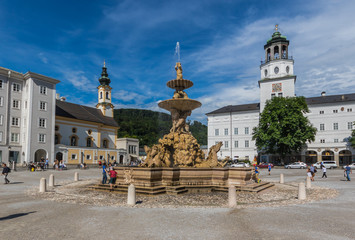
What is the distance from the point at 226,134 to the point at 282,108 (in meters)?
21.6

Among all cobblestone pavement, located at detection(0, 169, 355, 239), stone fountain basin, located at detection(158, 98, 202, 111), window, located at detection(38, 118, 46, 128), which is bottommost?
cobblestone pavement, located at detection(0, 169, 355, 239)

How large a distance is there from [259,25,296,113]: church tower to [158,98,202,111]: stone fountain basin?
49.1m

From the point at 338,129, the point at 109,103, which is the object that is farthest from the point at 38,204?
the point at 109,103

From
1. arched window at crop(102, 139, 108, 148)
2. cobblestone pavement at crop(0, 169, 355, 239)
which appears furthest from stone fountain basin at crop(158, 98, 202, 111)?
arched window at crop(102, 139, 108, 148)

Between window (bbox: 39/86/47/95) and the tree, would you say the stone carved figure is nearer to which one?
the tree

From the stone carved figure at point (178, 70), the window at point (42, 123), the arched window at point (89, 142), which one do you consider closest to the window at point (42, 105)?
the window at point (42, 123)

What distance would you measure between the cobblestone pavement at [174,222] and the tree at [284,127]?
4165 centimetres

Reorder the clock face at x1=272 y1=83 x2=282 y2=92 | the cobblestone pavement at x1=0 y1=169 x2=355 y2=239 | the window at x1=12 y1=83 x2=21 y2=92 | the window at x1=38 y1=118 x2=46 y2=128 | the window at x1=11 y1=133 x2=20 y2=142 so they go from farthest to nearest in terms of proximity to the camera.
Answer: the clock face at x1=272 y1=83 x2=282 y2=92
the window at x1=38 y1=118 x2=46 y2=128
the window at x1=12 y1=83 x2=21 y2=92
the window at x1=11 y1=133 x2=20 y2=142
the cobblestone pavement at x1=0 y1=169 x2=355 y2=239

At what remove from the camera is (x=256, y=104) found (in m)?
72.7

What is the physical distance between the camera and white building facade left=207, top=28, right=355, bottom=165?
57406 millimetres

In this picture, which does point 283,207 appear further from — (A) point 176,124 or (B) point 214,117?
(B) point 214,117

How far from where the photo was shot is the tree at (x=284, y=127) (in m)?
49.6

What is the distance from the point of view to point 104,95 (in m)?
76.2

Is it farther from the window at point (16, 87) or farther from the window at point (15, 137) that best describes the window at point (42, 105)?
the window at point (15, 137)
